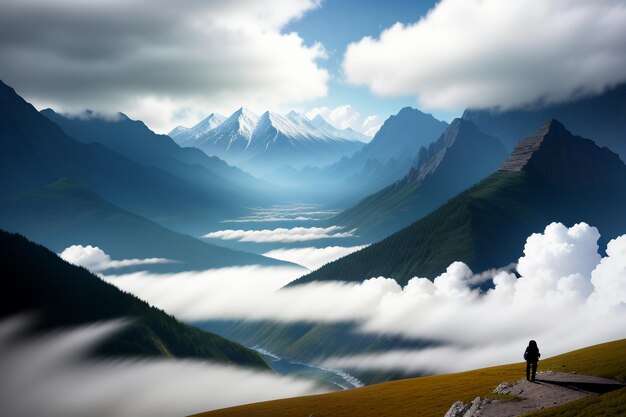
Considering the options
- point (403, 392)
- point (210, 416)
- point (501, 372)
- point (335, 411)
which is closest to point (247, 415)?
point (210, 416)

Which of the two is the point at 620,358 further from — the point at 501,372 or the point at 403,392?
the point at 403,392

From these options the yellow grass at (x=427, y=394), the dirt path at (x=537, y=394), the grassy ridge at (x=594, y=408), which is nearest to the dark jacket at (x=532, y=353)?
the dirt path at (x=537, y=394)

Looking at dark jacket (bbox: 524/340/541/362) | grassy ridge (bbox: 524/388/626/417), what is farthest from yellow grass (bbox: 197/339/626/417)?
grassy ridge (bbox: 524/388/626/417)

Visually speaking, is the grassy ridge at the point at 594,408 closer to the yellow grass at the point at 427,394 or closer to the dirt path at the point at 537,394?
the dirt path at the point at 537,394

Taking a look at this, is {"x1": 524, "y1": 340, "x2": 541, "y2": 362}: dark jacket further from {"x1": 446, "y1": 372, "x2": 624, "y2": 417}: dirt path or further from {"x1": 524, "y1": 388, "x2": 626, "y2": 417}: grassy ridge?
{"x1": 524, "y1": 388, "x2": 626, "y2": 417}: grassy ridge

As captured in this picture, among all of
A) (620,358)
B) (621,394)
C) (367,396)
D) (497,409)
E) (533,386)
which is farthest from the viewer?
(367,396)

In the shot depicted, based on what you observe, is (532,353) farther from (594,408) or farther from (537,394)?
(594,408)
